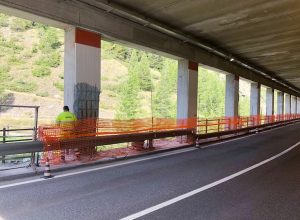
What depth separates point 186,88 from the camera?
59.1 feet

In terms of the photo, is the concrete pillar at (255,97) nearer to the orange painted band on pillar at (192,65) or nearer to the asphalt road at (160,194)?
the orange painted band on pillar at (192,65)

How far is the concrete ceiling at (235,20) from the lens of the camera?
11.7 m

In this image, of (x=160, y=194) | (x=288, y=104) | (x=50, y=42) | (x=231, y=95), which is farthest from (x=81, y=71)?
(x=50, y=42)

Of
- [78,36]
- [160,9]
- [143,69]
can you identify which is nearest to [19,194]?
[78,36]

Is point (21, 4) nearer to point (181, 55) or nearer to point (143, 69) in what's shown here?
point (181, 55)

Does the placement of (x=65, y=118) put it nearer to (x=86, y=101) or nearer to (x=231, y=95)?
(x=86, y=101)

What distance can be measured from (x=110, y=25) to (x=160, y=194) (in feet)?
25.2

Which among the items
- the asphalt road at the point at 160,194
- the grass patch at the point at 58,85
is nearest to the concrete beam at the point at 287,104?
the grass patch at the point at 58,85

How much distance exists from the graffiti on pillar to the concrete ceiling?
10.1 ft

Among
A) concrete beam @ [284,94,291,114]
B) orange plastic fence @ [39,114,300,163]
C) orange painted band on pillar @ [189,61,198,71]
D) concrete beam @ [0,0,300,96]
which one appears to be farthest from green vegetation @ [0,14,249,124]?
orange plastic fence @ [39,114,300,163]

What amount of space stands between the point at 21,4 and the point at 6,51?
85.6m

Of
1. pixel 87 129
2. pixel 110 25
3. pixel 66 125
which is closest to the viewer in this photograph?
pixel 66 125

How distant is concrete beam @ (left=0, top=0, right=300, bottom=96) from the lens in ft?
31.8

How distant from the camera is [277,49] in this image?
1984cm
